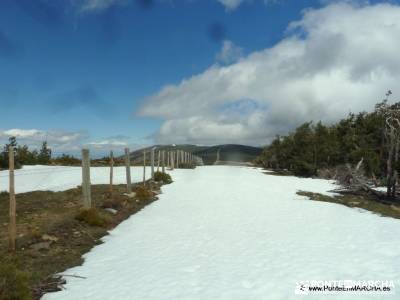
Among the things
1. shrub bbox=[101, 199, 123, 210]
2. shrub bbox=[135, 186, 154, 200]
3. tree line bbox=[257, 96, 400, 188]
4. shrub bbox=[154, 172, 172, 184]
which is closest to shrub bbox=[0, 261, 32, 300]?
shrub bbox=[101, 199, 123, 210]

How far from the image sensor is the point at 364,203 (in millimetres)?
19844

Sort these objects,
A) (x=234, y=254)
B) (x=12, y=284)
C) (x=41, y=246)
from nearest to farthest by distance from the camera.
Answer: (x=12, y=284), (x=234, y=254), (x=41, y=246)

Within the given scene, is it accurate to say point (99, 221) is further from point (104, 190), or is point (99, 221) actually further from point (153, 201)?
point (104, 190)

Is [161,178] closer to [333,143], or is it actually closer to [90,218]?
[90,218]

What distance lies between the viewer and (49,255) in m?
9.55

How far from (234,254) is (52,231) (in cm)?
550

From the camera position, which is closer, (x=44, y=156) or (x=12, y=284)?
(x=12, y=284)

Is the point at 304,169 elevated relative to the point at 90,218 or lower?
elevated

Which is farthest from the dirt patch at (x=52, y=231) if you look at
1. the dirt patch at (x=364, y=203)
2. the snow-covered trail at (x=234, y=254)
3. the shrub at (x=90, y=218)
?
the dirt patch at (x=364, y=203)

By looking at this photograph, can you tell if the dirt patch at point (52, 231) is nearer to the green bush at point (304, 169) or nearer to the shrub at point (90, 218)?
the shrub at point (90, 218)

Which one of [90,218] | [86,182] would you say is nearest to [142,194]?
[86,182]

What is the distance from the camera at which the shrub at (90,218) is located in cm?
1302

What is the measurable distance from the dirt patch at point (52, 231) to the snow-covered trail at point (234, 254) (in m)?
0.45

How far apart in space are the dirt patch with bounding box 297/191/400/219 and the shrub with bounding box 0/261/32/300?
14.3m
